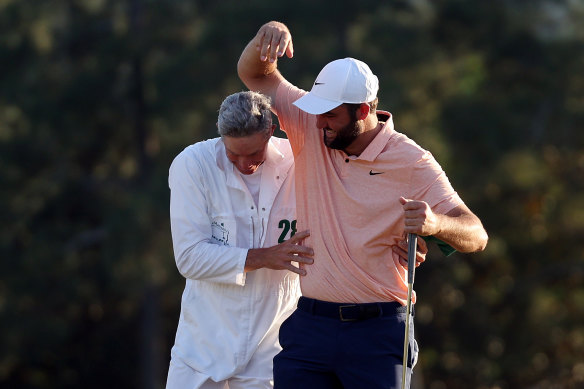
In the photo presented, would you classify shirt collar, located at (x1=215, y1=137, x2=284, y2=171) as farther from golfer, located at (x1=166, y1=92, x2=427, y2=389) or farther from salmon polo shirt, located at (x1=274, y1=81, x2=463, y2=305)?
salmon polo shirt, located at (x1=274, y1=81, x2=463, y2=305)

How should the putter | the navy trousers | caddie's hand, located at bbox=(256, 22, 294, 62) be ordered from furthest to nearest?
1. caddie's hand, located at bbox=(256, 22, 294, 62)
2. the navy trousers
3. the putter

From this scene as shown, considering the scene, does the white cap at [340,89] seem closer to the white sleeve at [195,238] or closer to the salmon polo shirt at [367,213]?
the salmon polo shirt at [367,213]

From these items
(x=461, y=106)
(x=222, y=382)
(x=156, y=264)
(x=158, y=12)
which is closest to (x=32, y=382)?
(x=156, y=264)

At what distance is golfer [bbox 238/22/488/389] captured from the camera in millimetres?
4180

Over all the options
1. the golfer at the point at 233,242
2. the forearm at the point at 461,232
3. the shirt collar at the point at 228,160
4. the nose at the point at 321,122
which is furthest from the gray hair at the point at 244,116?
the forearm at the point at 461,232

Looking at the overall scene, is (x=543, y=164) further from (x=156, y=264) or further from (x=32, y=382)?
(x=32, y=382)

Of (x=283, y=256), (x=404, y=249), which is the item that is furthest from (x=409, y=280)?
(x=283, y=256)

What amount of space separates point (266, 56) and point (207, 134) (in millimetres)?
12422

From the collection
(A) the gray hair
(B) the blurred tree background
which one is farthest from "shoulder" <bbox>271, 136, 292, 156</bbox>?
(B) the blurred tree background

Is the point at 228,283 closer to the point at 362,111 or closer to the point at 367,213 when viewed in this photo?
the point at 367,213

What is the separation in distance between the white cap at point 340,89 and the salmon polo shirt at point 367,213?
184 mm

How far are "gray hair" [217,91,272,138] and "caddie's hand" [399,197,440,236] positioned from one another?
0.84 metres

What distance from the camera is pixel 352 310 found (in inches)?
165

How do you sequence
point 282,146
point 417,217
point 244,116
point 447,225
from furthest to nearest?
point 282,146, point 244,116, point 447,225, point 417,217
